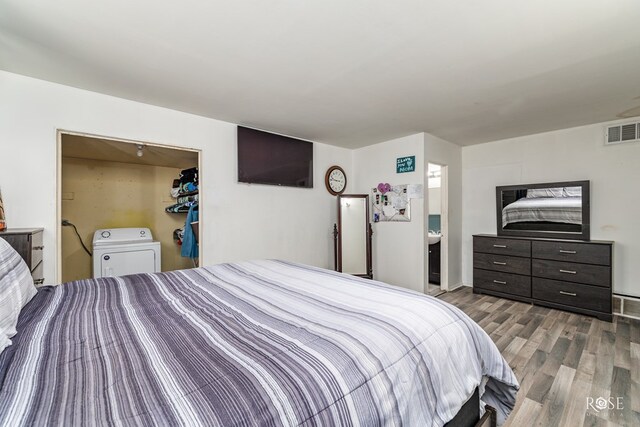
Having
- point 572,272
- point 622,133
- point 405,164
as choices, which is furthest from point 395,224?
point 622,133

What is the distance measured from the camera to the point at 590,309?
2.97 metres

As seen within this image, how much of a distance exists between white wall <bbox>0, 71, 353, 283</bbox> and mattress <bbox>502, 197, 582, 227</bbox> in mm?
2345

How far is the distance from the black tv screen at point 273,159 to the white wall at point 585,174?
107 inches

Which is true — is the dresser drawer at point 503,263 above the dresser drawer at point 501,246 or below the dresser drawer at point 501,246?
below

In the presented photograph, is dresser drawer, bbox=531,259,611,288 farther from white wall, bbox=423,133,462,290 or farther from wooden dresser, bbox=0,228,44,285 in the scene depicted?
wooden dresser, bbox=0,228,44,285

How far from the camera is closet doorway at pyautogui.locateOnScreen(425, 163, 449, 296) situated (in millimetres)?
4055

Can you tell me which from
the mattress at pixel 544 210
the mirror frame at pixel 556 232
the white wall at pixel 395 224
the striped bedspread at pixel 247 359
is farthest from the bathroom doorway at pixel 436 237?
the striped bedspread at pixel 247 359

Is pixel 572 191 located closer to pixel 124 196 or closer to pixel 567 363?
pixel 567 363

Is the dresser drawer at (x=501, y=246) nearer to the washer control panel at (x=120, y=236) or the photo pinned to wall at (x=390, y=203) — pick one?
the photo pinned to wall at (x=390, y=203)

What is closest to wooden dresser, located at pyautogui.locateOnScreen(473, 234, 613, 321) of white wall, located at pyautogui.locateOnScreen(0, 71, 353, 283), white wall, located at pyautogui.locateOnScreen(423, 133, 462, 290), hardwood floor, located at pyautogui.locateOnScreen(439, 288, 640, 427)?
hardwood floor, located at pyautogui.locateOnScreen(439, 288, 640, 427)

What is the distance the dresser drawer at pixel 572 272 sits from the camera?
9.55 feet

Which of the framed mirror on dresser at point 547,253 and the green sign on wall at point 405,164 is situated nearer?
the framed mirror on dresser at point 547,253

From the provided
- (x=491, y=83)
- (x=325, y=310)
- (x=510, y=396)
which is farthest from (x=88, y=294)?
(x=491, y=83)

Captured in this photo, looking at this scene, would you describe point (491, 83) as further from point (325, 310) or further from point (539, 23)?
point (325, 310)
